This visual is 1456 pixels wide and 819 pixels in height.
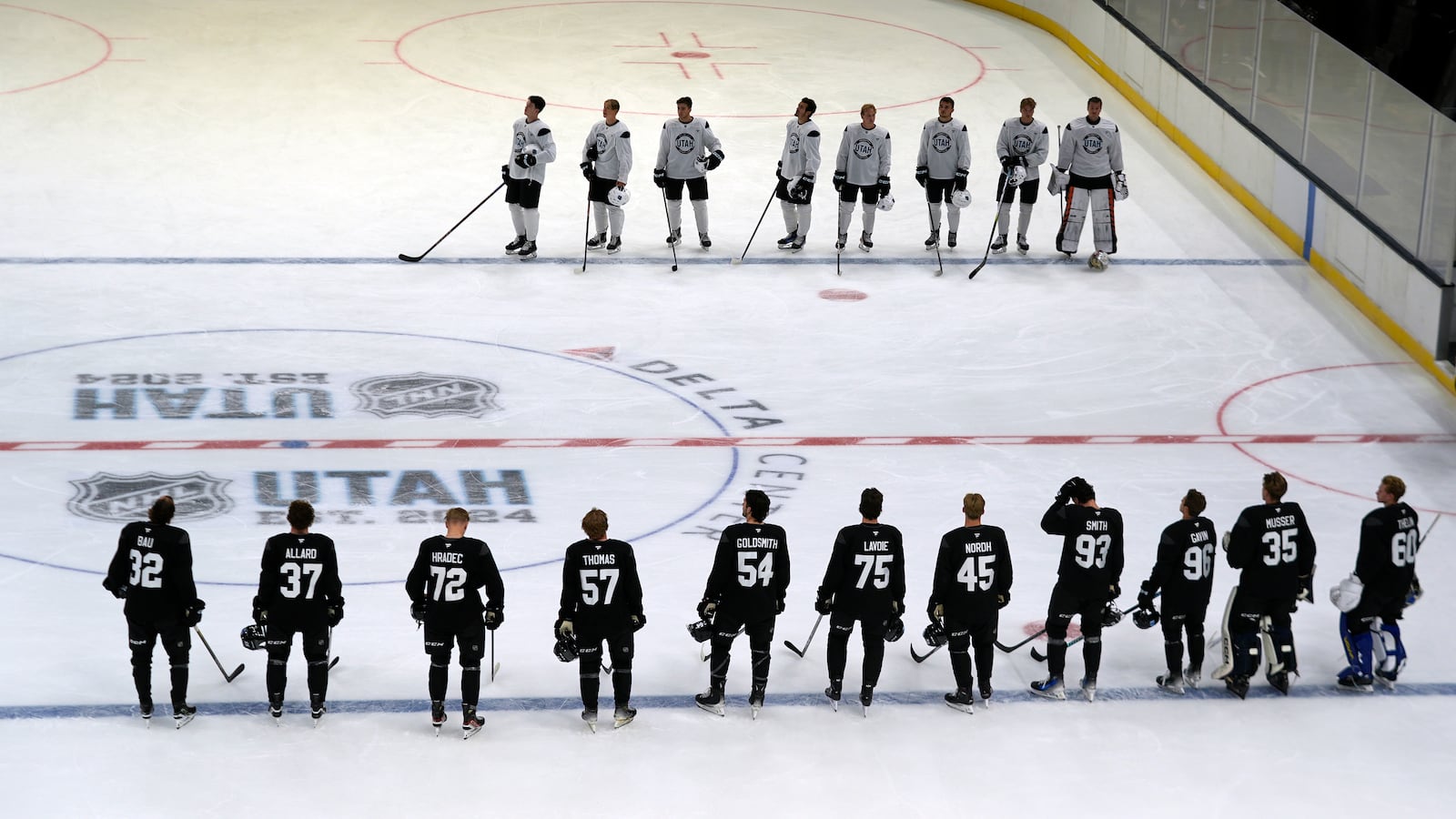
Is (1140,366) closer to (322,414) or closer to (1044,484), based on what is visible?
(1044,484)

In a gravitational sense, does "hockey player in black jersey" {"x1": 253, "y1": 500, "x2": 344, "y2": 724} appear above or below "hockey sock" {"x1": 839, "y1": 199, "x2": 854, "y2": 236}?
below

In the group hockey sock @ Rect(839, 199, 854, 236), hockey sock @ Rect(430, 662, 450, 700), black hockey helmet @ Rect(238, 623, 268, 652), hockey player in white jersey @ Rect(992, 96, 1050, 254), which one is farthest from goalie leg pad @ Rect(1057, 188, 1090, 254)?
black hockey helmet @ Rect(238, 623, 268, 652)

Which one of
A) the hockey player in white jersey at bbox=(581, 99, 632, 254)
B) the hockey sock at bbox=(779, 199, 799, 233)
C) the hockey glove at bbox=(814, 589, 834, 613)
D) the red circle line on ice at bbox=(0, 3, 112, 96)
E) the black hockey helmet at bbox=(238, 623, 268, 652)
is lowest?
the black hockey helmet at bbox=(238, 623, 268, 652)

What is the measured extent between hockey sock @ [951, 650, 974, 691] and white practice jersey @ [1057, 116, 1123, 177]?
308 inches

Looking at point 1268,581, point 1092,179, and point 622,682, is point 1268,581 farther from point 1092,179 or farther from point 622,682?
point 1092,179

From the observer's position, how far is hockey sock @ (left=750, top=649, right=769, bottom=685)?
26.7 ft

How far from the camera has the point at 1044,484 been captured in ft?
36.4

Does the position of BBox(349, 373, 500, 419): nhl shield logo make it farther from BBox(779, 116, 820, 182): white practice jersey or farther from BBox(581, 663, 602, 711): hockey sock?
BBox(581, 663, 602, 711): hockey sock

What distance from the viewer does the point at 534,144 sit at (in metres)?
14.9

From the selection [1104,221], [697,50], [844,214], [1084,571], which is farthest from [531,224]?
[1084,571]

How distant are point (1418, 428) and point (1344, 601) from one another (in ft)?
14.3

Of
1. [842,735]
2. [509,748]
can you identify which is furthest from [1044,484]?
[509,748]

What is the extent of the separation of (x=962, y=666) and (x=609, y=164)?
7.80 meters

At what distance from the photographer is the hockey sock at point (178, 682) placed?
7840 millimetres
